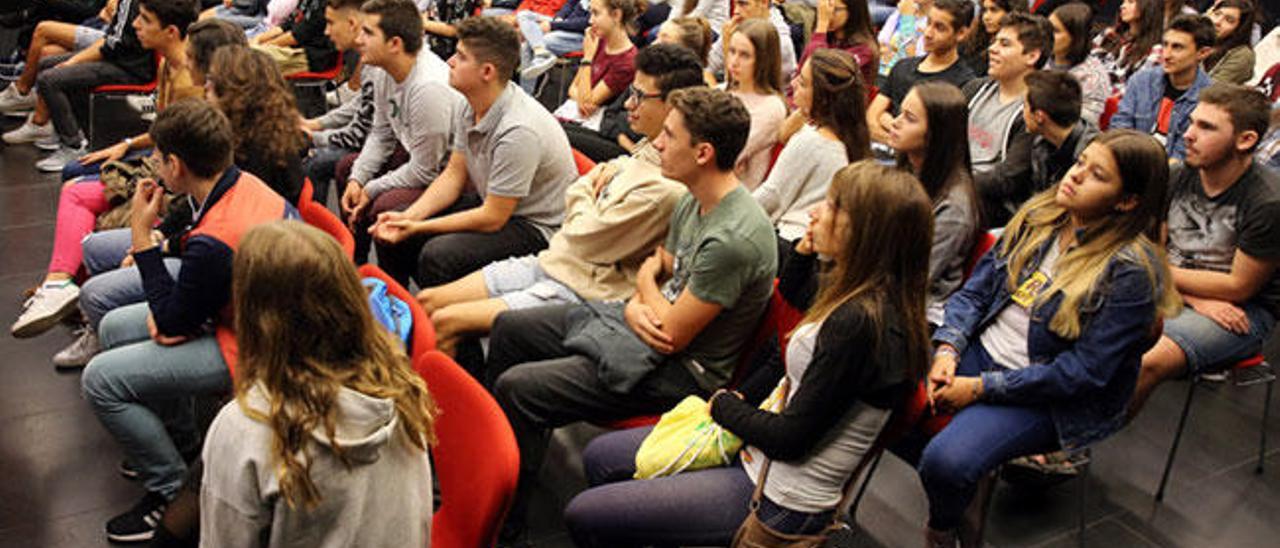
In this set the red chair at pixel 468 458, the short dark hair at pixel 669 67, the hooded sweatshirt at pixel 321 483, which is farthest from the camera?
the short dark hair at pixel 669 67

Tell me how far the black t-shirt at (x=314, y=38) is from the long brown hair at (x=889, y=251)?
170 inches

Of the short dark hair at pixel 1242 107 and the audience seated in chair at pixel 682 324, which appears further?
the short dark hair at pixel 1242 107

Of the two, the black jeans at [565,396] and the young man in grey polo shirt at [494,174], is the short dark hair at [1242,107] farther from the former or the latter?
the young man in grey polo shirt at [494,174]

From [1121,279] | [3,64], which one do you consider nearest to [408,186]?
[1121,279]

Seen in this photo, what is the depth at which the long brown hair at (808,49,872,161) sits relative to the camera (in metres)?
3.58

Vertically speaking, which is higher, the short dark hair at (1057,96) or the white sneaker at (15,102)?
the short dark hair at (1057,96)

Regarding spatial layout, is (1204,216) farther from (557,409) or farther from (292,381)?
(292,381)

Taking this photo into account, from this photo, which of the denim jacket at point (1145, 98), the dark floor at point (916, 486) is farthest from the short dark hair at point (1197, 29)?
the dark floor at point (916, 486)

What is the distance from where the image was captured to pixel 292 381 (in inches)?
72.0

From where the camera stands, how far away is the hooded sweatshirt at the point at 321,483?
1792 mm

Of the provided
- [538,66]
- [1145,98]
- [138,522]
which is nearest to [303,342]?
[138,522]

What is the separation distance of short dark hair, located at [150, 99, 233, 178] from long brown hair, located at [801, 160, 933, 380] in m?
1.68

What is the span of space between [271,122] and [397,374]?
1923mm

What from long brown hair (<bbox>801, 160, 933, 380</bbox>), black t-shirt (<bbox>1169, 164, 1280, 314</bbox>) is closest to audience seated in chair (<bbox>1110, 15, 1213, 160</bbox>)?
black t-shirt (<bbox>1169, 164, 1280, 314</bbox>)
